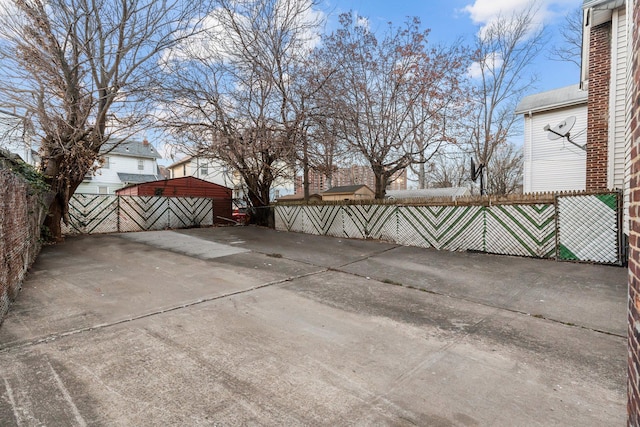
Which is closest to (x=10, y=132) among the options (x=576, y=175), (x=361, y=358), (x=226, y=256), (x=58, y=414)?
(x=226, y=256)

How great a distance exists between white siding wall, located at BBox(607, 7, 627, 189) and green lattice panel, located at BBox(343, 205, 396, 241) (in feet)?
18.5

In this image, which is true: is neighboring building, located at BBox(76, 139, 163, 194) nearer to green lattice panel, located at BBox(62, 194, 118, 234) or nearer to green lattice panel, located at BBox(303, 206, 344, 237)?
green lattice panel, located at BBox(62, 194, 118, 234)

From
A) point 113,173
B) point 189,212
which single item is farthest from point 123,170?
point 189,212

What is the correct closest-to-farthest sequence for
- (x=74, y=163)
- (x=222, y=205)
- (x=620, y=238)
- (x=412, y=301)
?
1. (x=412, y=301)
2. (x=620, y=238)
3. (x=74, y=163)
4. (x=222, y=205)

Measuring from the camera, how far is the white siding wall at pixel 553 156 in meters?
12.3

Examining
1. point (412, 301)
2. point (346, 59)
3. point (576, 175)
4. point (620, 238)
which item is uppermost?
point (346, 59)

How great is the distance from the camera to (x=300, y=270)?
23.3 ft

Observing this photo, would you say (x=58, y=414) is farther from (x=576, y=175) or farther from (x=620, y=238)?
(x=576, y=175)

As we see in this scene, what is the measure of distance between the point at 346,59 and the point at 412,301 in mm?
9322

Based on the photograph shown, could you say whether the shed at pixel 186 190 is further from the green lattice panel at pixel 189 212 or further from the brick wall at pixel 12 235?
the brick wall at pixel 12 235

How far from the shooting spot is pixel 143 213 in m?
14.9

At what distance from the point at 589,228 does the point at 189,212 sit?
1583 centimetres

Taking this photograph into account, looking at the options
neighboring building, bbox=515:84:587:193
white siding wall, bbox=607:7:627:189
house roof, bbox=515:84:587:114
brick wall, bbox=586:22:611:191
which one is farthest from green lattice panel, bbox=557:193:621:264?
house roof, bbox=515:84:587:114

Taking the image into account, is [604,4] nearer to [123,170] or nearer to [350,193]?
[350,193]
